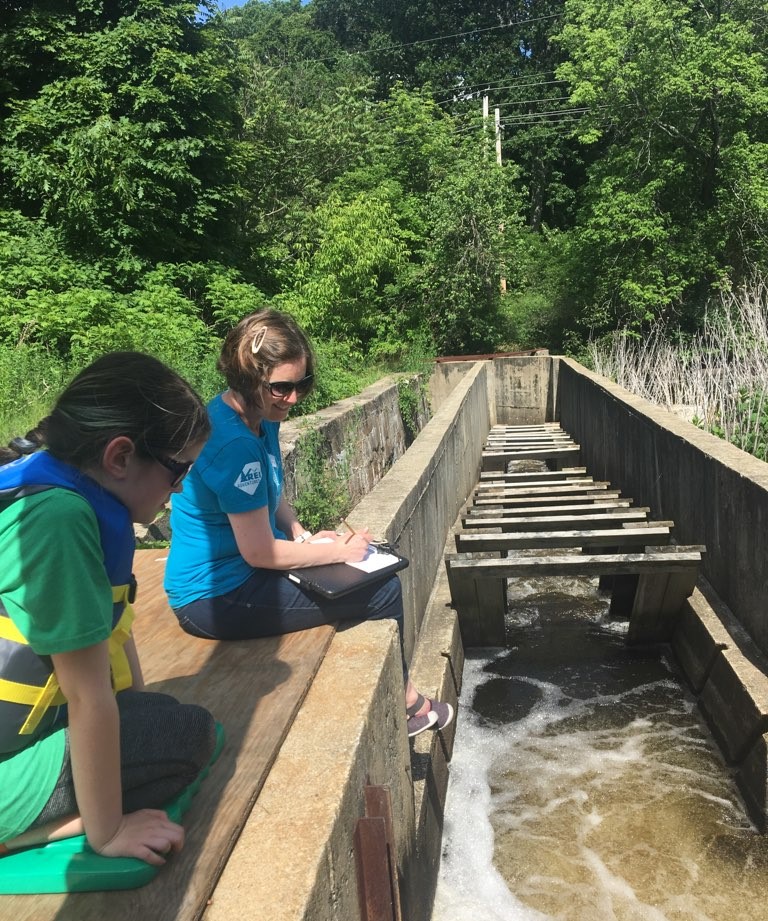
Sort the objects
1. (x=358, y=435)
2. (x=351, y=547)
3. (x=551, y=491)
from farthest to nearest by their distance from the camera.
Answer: (x=358, y=435) → (x=551, y=491) → (x=351, y=547)

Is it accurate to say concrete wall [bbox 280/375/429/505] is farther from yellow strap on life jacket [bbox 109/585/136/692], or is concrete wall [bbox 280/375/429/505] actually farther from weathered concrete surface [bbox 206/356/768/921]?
yellow strap on life jacket [bbox 109/585/136/692]

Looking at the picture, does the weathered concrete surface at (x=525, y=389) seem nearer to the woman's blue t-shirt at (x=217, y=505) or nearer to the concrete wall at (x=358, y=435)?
the concrete wall at (x=358, y=435)

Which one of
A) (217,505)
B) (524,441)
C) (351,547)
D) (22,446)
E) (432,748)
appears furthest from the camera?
(524,441)

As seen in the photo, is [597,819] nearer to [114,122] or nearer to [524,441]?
[524,441]

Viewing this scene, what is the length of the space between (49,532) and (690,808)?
12.7 feet

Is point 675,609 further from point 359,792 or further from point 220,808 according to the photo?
point 220,808

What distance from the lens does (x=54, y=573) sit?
1348 millimetres

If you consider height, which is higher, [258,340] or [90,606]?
[258,340]

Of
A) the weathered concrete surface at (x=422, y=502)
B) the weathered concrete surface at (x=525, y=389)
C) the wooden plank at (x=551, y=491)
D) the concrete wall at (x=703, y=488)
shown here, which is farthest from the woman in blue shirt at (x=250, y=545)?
the weathered concrete surface at (x=525, y=389)

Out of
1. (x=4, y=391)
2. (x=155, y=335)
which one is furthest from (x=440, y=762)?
(x=155, y=335)

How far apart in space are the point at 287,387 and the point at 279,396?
1.5 inches

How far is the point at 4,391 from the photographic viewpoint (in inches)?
235

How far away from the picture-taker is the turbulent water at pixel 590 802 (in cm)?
364

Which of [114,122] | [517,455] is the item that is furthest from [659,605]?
[114,122]
